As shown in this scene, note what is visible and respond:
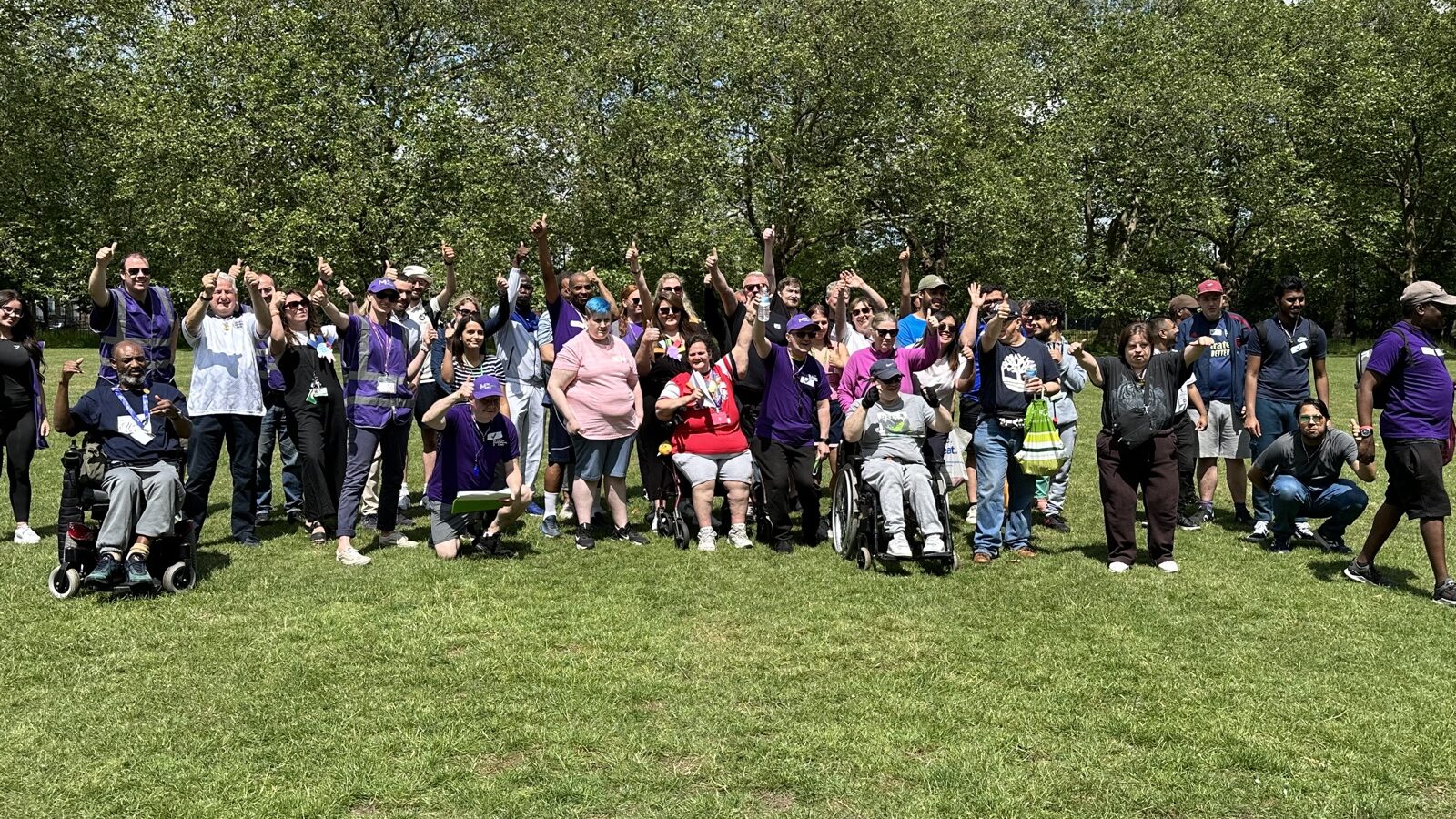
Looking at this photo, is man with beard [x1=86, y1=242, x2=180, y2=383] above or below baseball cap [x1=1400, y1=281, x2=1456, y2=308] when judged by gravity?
below

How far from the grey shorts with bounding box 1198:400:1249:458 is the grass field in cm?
187

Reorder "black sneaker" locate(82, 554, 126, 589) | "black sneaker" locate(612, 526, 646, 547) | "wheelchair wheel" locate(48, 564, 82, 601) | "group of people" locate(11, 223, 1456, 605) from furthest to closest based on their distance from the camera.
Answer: "black sneaker" locate(612, 526, 646, 547), "group of people" locate(11, 223, 1456, 605), "wheelchair wheel" locate(48, 564, 82, 601), "black sneaker" locate(82, 554, 126, 589)

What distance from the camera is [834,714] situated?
4422 mm

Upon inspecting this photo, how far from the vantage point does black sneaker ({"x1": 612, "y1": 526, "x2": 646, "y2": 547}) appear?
Result: 784 cm

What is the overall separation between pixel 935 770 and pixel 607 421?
438 cm

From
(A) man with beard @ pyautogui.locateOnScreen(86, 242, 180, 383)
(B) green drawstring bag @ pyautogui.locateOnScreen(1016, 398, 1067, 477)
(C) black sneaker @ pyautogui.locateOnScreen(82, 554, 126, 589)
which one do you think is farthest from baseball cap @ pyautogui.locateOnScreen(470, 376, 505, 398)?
(B) green drawstring bag @ pyautogui.locateOnScreen(1016, 398, 1067, 477)

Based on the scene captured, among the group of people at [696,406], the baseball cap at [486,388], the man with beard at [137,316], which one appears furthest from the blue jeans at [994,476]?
the man with beard at [137,316]

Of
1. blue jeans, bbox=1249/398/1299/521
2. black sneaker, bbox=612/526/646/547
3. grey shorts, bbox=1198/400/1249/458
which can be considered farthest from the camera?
grey shorts, bbox=1198/400/1249/458

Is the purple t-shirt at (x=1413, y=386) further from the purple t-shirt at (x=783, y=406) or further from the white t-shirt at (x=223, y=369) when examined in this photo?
the white t-shirt at (x=223, y=369)

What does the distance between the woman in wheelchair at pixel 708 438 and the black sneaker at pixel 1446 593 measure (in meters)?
4.53

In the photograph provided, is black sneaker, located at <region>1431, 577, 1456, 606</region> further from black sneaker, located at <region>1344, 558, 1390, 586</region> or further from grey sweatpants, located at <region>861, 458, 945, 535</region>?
grey sweatpants, located at <region>861, 458, 945, 535</region>

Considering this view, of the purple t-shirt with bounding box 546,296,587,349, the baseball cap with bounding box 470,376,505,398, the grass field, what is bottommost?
the grass field

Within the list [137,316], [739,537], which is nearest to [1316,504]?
[739,537]

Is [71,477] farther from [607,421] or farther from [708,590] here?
[708,590]
